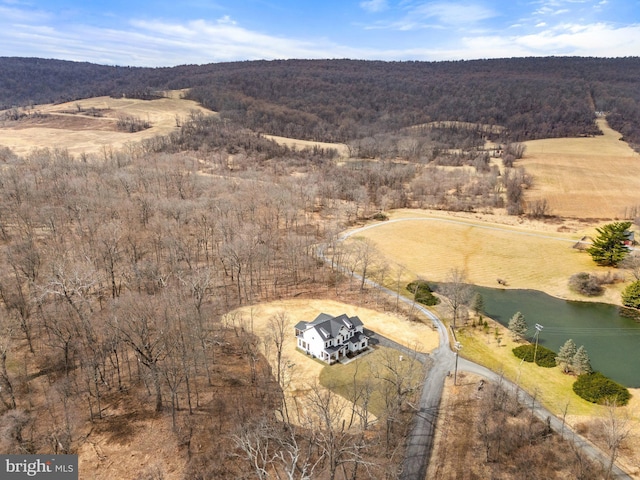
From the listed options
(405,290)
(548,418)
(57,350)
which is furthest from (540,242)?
(57,350)

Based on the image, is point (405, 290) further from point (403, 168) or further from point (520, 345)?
point (403, 168)

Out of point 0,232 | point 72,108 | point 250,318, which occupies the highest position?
point 72,108

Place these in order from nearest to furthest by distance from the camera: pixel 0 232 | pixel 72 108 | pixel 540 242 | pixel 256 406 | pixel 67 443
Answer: pixel 67 443 < pixel 256 406 < pixel 0 232 < pixel 540 242 < pixel 72 108

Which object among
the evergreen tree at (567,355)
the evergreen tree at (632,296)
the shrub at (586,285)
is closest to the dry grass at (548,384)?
the evergreen tree at (567,355)

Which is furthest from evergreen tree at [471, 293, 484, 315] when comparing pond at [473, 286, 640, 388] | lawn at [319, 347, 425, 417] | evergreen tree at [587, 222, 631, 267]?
evergreen tree at [587, 222, 631, 267]

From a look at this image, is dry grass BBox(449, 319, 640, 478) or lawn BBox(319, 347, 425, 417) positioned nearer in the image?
dry grass BBox(449, 319, 640, 478)

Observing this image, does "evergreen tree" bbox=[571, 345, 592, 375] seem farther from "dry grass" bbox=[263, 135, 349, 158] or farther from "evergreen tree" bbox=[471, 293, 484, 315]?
"dry grass" bbox=[263, 135, 349, 158]
